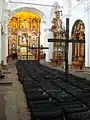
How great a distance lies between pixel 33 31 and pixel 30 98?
38.3 meters

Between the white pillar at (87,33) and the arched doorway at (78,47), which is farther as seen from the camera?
the arched doorway at (78,47)

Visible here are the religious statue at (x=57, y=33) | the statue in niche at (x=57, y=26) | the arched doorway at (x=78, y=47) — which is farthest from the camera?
the statue in niche at (x=57, y=26)

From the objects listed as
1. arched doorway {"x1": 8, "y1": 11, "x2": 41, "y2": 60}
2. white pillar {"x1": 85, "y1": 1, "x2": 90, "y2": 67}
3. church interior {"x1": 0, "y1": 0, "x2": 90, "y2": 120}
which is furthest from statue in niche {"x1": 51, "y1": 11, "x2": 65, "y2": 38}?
arched doorway {"x1": 8, "y1": 11, "x2": 41, "y2": 60}

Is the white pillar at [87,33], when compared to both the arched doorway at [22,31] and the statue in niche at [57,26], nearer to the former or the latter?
the statue in niche at [57,26]

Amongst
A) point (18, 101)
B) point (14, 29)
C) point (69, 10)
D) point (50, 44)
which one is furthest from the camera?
point (14, 29)

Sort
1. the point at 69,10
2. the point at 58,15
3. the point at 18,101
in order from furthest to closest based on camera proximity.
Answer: the point at 58,15
the point at 69,10
the point at 18,101

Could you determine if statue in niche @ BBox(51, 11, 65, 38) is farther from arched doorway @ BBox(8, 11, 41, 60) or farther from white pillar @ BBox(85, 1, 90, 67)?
arched doorway @ BBox(8, 11, 41, 60)

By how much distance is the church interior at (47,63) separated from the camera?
5.89 m

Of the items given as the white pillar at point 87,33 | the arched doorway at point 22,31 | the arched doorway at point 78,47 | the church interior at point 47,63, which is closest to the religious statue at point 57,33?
the church interior at point 47,63

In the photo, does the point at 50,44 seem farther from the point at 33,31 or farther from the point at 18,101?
the point at 18,101

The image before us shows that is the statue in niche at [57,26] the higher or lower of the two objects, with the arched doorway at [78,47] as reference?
higher

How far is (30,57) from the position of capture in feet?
136

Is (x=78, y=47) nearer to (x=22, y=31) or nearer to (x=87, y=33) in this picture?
(x=87, y=33)

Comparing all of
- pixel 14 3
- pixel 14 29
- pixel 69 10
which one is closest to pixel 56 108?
pixel 69 10
